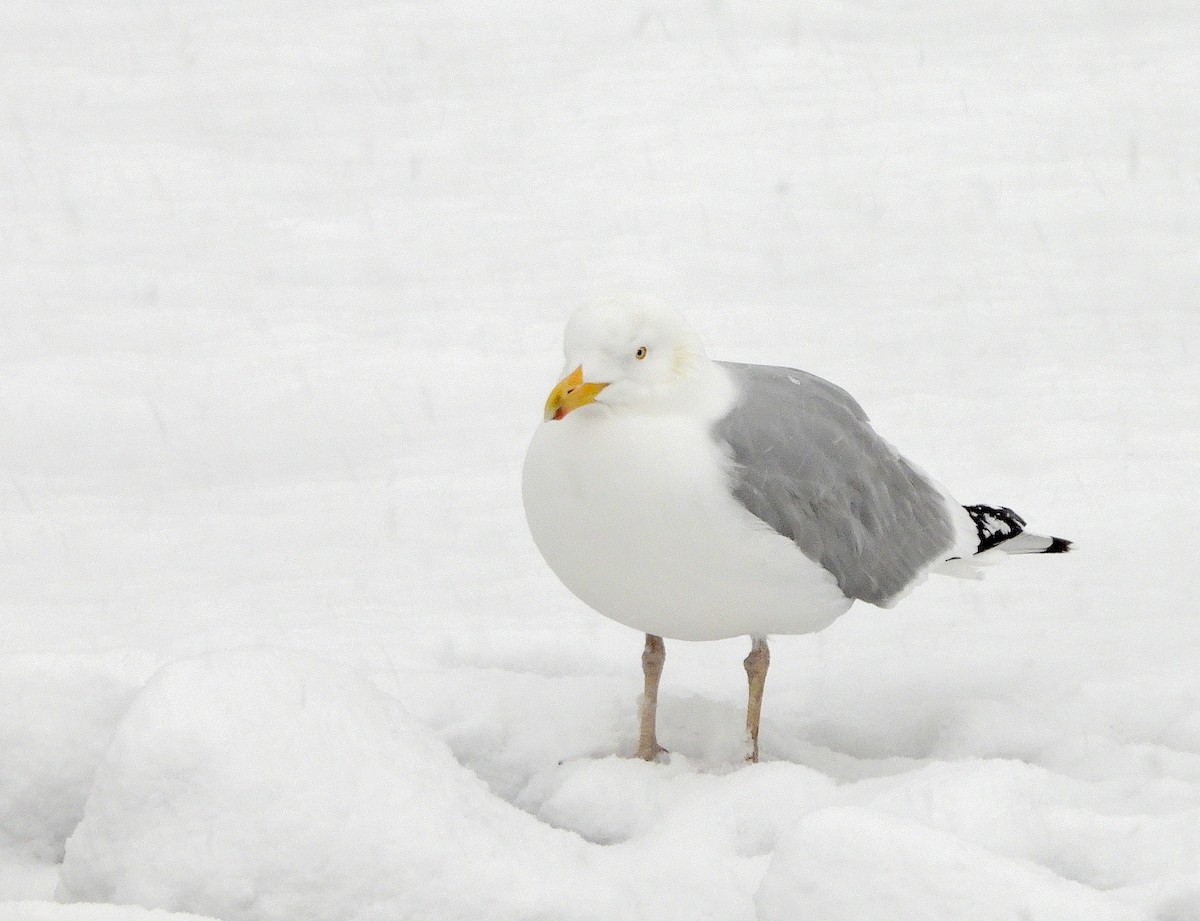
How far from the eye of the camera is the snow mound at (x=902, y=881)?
351cm

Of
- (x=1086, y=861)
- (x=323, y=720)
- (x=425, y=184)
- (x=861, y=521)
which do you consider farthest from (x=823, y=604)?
(x=425, y=184)

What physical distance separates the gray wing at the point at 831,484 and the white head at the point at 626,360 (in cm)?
18

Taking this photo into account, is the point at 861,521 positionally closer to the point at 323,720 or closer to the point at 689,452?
the point at 689,452

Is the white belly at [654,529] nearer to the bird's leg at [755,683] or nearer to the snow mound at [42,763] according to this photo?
the bird's leg at [755,683]

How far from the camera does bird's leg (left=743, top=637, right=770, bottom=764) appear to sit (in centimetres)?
483

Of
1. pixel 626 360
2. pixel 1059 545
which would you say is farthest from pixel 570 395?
pixel 1059 545

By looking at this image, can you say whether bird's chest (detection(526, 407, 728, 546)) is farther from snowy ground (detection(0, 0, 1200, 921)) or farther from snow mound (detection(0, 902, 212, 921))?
snow mound (detection(0, 902, 212, 921))

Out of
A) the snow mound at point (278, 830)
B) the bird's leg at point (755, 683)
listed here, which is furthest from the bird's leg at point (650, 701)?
the snow mound at point (278, 830)

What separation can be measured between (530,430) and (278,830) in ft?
13.1

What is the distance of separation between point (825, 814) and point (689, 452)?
Result: 3.74ft

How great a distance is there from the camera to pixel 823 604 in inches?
187

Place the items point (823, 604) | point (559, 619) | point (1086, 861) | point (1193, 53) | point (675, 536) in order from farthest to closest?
point (1193, 53) < point (559, 619) < point (823, 604) < point (675, 536) < point (1086, 861)

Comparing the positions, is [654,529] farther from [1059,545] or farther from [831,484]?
[1059,545]

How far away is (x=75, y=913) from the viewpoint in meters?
3.59
